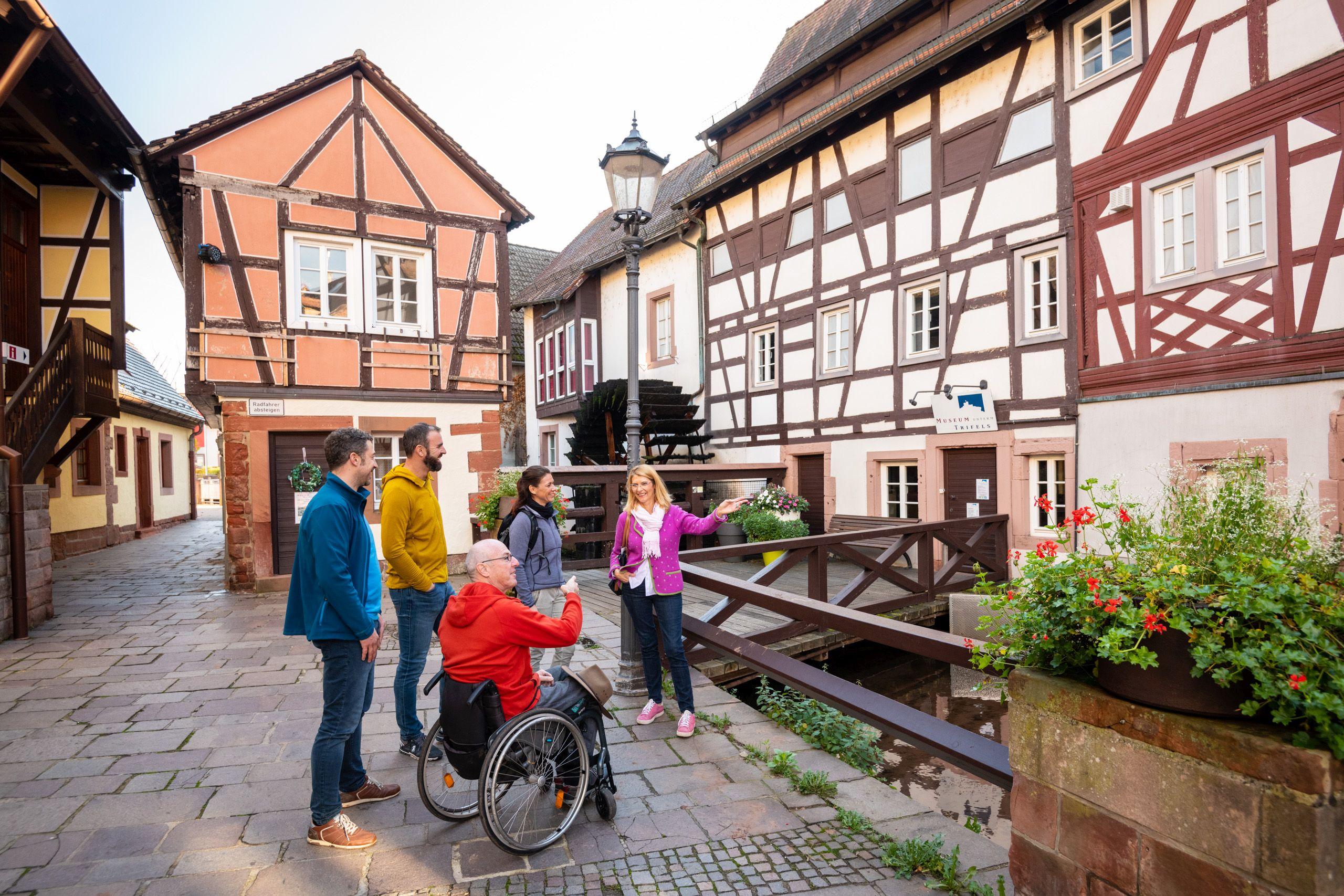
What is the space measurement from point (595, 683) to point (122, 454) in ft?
64.3

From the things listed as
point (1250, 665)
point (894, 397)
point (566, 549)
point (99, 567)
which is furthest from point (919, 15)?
point (99, 567)

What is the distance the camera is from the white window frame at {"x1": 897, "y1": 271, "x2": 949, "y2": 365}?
432 inches

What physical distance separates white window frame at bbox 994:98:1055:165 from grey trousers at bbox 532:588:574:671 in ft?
27.8

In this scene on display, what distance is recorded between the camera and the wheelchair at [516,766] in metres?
3.01

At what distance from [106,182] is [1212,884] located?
15.1 metres

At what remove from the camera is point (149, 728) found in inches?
189

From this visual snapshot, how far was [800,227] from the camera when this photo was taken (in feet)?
44.6

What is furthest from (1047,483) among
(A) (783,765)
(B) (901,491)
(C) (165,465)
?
(C) (165,465)

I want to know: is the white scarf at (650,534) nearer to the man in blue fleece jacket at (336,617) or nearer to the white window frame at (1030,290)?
the man in blue fleece jacket at (336,617)

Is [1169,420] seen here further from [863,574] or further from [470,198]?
[470,198]

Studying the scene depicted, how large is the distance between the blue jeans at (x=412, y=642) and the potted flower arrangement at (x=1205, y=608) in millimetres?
3053

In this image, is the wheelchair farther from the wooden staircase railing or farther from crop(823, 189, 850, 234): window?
crop(823, 189, 850, 234): window

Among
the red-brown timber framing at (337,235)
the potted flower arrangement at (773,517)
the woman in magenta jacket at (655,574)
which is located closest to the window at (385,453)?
the red-brown timber framing at (337,235)

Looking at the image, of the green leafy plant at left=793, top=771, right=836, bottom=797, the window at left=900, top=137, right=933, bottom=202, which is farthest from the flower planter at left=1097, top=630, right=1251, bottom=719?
the window at left=900, top=137, right=933, bottom=202
